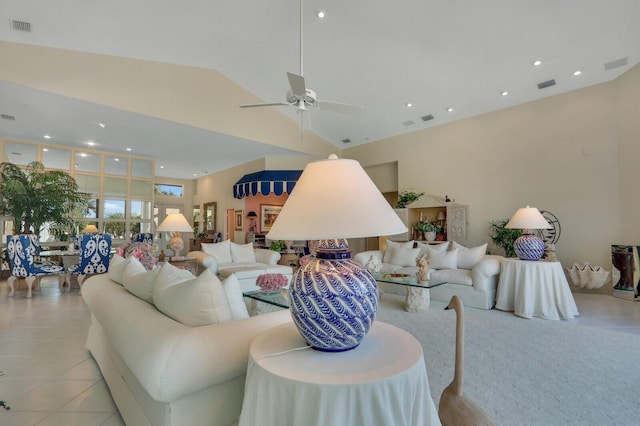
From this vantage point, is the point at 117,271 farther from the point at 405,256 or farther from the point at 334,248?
the point at 405,256

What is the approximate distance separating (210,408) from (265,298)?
1.81 m

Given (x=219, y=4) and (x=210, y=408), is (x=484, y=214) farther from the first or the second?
(x=210, y=408)

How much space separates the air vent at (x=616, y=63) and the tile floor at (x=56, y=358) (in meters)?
3.56

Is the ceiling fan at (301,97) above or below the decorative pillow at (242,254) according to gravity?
above

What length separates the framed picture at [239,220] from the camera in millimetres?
9805

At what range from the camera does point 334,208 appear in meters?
1.14

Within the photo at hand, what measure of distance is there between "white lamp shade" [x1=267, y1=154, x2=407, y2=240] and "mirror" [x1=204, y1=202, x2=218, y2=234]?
10.7 meters

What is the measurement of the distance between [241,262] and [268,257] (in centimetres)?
52

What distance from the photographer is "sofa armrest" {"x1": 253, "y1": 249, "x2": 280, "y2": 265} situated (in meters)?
5.84

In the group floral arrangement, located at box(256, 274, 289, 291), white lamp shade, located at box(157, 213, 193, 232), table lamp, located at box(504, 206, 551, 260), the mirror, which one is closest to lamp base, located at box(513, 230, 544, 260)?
table lamp, located at box(504, 206, 551, 260)

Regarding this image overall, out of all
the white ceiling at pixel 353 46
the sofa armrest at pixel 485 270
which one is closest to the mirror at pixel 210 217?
the white ceiling at pixel 353 46

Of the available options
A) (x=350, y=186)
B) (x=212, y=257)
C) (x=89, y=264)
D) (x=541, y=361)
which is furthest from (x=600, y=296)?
(x=89, y=264)

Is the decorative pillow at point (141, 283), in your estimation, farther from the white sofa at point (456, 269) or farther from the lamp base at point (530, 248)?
the lamp base at point (530, 248)

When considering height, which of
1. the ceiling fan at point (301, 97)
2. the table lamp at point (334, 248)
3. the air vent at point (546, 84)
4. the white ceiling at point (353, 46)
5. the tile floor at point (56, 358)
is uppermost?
the white ceiling at point (353, 46)
